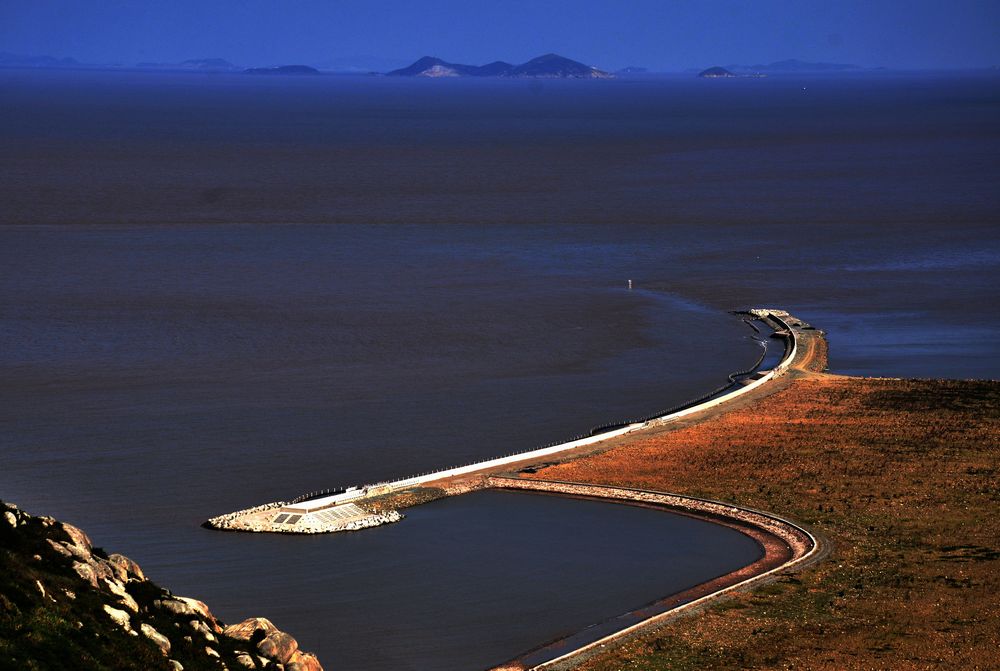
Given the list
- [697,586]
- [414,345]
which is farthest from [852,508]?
[414,345]

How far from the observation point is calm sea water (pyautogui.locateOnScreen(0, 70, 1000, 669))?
1727 inches

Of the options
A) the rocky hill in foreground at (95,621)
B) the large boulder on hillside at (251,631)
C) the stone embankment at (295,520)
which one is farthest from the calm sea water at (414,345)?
the rocky hill in foreground at (95,621)

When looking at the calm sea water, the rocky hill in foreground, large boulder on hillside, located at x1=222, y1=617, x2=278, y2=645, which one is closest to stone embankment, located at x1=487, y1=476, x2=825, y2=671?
the calm sea water

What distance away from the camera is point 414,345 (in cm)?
7444

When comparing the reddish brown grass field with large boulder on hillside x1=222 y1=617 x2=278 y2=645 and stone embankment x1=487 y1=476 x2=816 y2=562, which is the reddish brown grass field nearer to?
stone embankment x1=487 y1=476 x2=816 y2=562

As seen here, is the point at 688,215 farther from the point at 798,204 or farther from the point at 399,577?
the point at 399,577

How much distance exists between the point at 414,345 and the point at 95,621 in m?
45.3

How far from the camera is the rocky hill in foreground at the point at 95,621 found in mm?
27688

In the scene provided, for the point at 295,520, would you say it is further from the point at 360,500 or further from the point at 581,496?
the point at 581,496

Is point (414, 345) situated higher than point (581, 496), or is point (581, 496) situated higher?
point (414, 345)

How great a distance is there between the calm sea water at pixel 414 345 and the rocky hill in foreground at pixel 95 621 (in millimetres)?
5369

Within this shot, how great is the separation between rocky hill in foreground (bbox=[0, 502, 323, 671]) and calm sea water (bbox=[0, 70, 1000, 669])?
537 centimetres

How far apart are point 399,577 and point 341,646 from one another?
5041 millimetres

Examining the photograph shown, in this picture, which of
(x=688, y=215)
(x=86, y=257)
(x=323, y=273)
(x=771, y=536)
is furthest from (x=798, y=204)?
(x=771, y=536)
